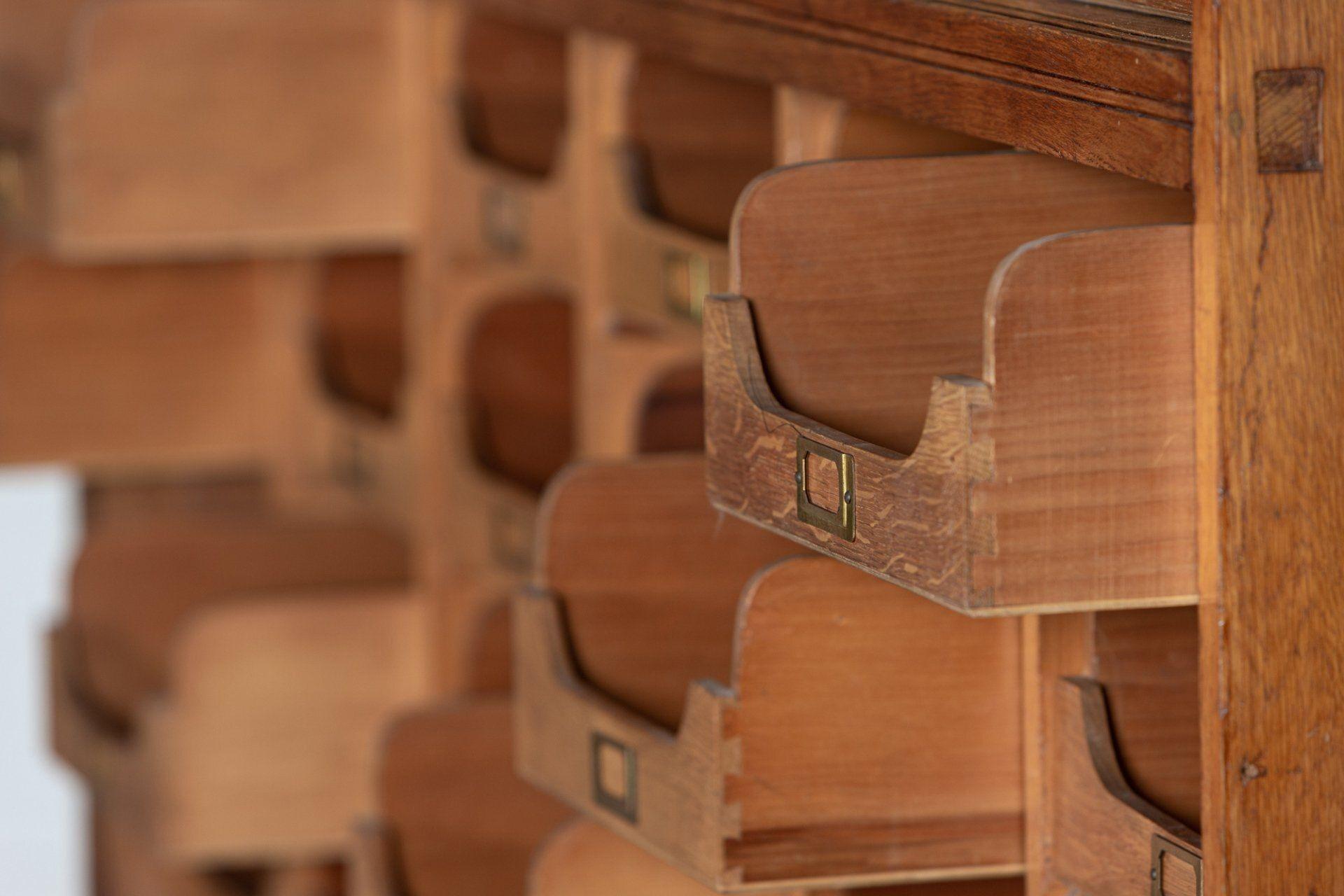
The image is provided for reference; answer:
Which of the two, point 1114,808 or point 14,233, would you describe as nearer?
point 1114,808

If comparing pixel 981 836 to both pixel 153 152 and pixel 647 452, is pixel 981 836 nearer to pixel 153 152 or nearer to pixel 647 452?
pixel 647 452

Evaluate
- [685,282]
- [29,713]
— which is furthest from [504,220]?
[29,713]

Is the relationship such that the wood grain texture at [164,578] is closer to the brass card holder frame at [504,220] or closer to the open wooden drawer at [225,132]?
the open wooden drawer at [225,132]

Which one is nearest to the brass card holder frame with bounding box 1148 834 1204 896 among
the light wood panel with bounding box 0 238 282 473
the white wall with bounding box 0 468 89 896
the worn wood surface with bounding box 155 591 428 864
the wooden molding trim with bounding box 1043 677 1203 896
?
the wooden molding trim with bounding box 1043 677 1203 896

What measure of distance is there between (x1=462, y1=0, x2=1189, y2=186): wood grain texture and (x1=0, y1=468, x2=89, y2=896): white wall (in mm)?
2651

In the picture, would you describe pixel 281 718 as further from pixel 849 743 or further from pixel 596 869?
pixel 849 743

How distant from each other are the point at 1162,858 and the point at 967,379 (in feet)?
0.85

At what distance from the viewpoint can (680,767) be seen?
1.16 meters

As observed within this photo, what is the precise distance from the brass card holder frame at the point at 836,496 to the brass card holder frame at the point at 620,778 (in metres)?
0.29

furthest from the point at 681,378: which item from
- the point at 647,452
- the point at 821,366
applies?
the point at 821,366

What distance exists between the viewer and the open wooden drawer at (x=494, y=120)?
203 cm

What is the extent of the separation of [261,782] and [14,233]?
2.05 ft

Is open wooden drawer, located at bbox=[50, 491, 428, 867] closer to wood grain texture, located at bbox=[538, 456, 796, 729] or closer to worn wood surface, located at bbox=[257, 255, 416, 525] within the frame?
worn wood surface, located at bbox=[257, 255, 416, 525]

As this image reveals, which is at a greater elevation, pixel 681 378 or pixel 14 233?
pixel 14 233
